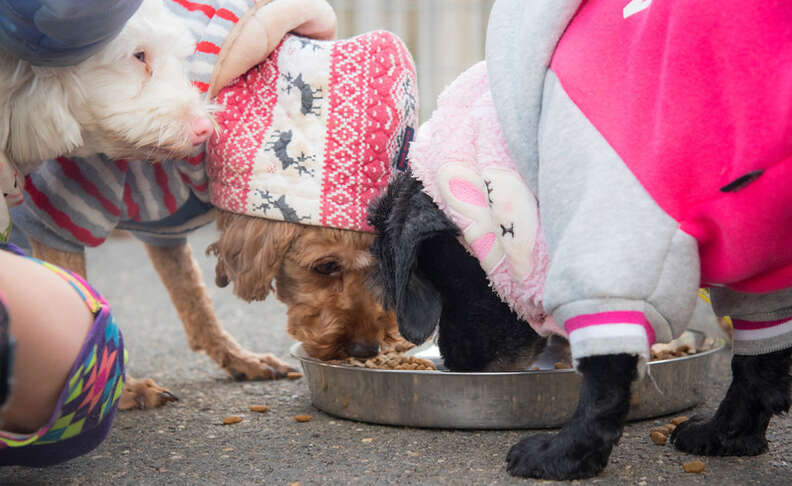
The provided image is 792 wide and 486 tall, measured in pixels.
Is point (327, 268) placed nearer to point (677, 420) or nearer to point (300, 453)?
Answer: point (300, 453)

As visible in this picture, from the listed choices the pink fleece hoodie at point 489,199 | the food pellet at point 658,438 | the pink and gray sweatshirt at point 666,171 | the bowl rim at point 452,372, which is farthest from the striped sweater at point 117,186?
the food pellet at point 658,438

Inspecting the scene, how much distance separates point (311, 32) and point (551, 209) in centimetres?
95

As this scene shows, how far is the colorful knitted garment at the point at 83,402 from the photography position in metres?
1.41

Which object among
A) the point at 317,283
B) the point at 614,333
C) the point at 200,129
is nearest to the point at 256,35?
the point at 200,129

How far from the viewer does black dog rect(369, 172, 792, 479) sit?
1.58m

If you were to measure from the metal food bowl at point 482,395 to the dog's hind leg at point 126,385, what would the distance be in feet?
1.65

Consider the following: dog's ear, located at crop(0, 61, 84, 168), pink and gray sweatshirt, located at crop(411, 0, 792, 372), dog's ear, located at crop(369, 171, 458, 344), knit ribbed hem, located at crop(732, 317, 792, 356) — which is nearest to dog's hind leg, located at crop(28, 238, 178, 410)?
dog's ear, located at crop(0, 61, 84, 168)

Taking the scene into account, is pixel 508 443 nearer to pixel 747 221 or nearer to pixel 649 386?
pixel 649 386

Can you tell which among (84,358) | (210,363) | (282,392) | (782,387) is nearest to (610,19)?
(782,387)

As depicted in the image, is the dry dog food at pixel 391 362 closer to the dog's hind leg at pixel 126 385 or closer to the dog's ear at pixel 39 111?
the dog's hind leg at pixel 126 385

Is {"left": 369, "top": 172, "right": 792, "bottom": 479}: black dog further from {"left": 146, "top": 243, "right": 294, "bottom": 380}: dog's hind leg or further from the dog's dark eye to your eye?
{"left": 146, "top": 243, "right": 294, "bottom": 380}: dog's hind leg

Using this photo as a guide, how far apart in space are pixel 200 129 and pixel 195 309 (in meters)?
0.92

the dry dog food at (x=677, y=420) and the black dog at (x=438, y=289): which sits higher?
the black dog at (x=438, y=289)

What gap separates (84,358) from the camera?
1428 millimetres
